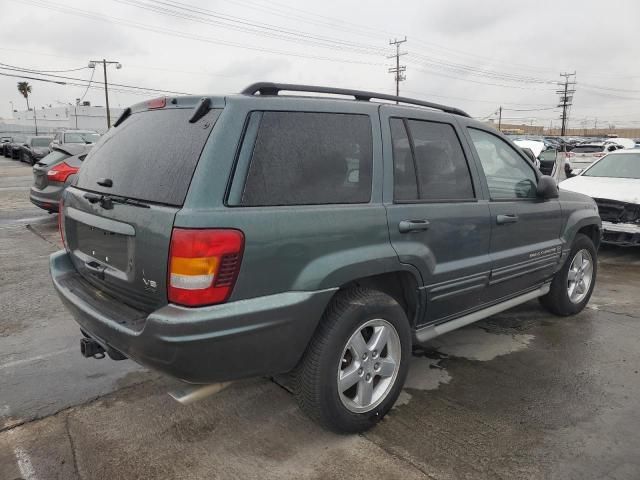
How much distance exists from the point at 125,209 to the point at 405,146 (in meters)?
1.63

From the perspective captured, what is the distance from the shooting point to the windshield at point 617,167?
317 inches

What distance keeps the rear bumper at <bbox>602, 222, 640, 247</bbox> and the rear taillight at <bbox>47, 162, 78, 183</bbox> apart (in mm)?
8273

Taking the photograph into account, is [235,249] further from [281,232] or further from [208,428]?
[208,428]

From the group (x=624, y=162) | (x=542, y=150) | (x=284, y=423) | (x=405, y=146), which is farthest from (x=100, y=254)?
(x=542, y=150)

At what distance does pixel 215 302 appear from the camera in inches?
88.2

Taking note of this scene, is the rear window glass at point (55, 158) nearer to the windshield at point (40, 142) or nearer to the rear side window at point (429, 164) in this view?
the rear side window at point (429, 164)

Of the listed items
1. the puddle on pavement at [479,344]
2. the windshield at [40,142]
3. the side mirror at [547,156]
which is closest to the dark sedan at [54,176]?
the puddle on pavement at [479,344]

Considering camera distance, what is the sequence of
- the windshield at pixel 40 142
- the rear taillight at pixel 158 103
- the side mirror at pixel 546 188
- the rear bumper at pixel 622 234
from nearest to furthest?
1. the rear taillight at pixel 158 103
2. the side mirror at pixel 546 188
3. the rear bumper at pixel 622 234
4. the windshield at pixel 40 142

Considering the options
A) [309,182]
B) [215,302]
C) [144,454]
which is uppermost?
[309,182]

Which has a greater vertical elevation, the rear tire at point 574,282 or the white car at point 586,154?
the white car at point 586,154

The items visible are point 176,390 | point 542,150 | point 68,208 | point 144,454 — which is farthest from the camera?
point 542,150

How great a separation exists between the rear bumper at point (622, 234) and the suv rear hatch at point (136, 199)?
6.36 m

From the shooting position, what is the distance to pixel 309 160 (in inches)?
101

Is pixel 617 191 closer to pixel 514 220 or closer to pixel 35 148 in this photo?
pixel 514 220
